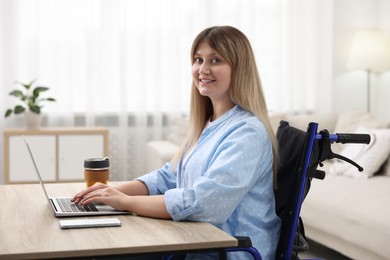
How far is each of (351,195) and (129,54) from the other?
97.9 inches

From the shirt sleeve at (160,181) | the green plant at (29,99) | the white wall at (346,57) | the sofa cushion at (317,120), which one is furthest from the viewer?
the white wall at (346,57)

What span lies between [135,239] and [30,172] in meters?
3.50

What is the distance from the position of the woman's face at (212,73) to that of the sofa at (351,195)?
1.45m

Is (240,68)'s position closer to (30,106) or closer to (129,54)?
(30,106)

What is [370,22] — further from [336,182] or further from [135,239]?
[135,239]

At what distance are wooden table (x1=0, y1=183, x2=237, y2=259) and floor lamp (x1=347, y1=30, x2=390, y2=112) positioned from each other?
167 inches

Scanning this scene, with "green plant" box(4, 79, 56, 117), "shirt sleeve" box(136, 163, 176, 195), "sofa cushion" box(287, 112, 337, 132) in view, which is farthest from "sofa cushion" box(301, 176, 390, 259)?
"green plant" box(4, 79, 56, 117)

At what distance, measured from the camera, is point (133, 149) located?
18.2ft

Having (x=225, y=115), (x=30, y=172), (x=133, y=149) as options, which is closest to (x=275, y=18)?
(x=133, y=149)

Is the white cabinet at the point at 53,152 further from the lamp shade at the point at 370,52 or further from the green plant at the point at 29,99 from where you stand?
the lamp shade at the point at 370,52

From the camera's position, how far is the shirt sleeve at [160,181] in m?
2.25

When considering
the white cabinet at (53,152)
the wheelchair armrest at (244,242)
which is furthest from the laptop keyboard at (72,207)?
the white cabinet at (53,152)

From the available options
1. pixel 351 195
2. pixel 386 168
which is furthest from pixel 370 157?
pixel 351 195

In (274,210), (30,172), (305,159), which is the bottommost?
(30,172)
